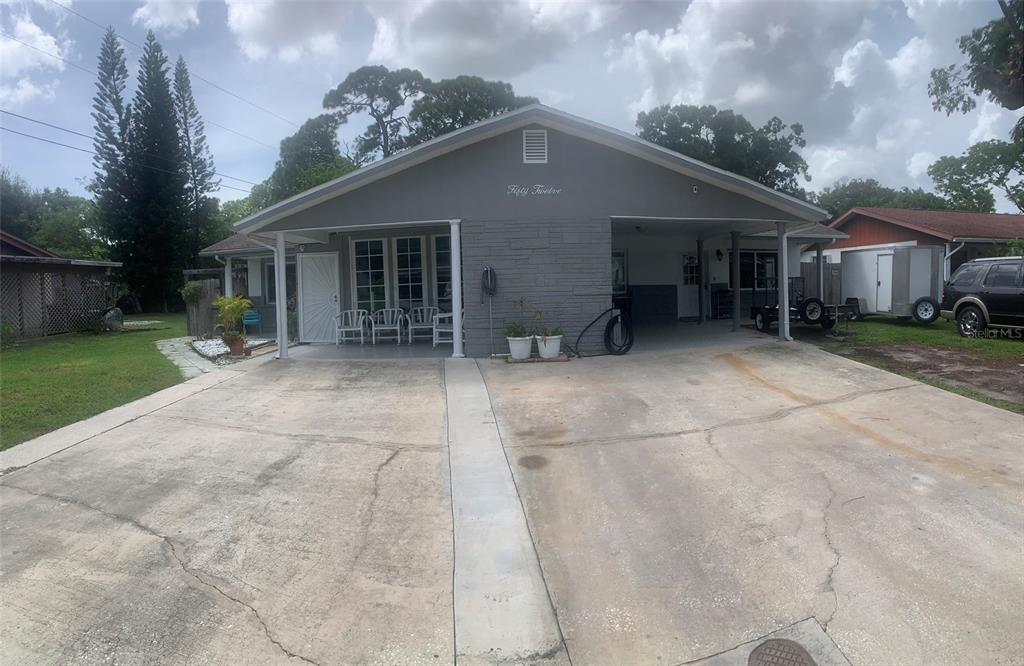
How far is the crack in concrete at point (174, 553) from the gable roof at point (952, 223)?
21995 mm

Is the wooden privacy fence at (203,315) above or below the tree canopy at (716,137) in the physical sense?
below

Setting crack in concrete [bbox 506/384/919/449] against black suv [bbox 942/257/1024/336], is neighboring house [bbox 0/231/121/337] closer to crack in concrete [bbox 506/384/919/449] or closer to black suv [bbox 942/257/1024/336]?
crack in concrete [bbox 506/384/919/449]

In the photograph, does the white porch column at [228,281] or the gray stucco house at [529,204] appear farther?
the white porch column at [228,281]

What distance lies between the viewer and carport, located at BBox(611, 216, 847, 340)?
1616 cm

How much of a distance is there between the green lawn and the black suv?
15119 millimetres

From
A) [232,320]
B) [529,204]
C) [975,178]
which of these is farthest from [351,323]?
[975,178]

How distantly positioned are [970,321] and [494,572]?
43.6ft

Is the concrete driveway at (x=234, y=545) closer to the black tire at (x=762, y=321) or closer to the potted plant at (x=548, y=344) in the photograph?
the potted plant at (x=548, y=344)

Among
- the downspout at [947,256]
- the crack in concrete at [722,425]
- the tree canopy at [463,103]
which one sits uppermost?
the tree canopy at [463,103]

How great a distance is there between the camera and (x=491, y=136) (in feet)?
36.7

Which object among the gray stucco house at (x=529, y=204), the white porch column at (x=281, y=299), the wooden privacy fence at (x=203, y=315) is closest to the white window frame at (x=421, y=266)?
the gray stucco house at (x=529, y=204)

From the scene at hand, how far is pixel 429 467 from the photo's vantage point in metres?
6.01

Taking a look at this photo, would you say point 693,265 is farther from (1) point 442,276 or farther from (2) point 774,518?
(2) point 774,518

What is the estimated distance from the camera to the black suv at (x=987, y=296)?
12.5 m
